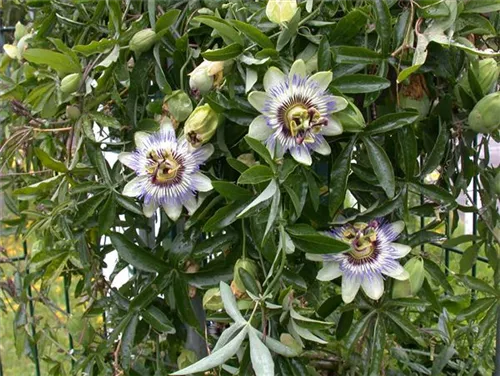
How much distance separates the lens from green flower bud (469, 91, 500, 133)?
661 millimetres

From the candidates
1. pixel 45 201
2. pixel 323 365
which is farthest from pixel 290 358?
pixel 45 201

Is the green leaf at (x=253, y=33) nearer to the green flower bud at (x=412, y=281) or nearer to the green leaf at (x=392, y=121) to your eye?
the green leaf at (x=392, y=121)

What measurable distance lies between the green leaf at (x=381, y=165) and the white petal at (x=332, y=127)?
0.16ft

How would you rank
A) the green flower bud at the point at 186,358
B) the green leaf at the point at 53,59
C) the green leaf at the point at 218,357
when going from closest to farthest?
1. the green leaf at the point at 218,357
2. the green leaf at the point at 53,59
3. the green flower bud at the point at 186,358

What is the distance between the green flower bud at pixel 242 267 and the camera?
66cm

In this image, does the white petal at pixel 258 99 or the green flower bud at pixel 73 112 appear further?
the green flower bud at pixel 73 112

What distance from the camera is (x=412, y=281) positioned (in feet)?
2.30

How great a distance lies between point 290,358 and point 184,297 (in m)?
0.15

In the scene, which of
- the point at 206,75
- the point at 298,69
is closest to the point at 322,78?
the point at 298,69

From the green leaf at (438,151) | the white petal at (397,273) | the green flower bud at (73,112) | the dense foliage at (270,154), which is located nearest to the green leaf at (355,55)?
the dense foliage at (270,154)

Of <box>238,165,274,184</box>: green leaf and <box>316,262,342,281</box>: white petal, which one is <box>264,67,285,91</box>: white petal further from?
<box>316,262,342,281</box>: white petal

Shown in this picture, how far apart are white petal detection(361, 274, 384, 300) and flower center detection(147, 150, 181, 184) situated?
0.23 m

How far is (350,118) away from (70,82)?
33 centimetres

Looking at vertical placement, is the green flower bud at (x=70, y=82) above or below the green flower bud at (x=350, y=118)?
above
